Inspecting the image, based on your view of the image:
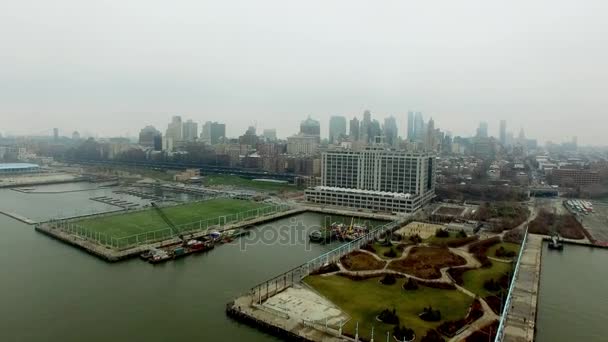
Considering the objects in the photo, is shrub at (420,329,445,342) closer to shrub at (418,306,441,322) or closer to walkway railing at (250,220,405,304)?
shrub at (418,306,441,322)

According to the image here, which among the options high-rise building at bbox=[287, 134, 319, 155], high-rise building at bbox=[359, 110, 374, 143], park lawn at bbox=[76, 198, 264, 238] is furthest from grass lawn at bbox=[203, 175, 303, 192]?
high-rise building at bbox=[359, 110, 374, 143]

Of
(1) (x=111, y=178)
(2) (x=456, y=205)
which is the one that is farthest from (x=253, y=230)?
(1) (x=111, y=178)

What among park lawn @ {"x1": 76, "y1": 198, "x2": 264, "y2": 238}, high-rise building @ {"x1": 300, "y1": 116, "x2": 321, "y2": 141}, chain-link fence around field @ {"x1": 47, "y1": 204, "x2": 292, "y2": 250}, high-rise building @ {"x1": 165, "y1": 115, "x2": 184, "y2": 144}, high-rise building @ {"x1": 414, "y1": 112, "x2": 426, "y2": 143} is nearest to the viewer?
chain-link fence around field @ {"x1": 47, "y1": 204, "x2": 292, "y2": 250}

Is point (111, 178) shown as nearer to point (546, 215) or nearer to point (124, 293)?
point (124, 293)

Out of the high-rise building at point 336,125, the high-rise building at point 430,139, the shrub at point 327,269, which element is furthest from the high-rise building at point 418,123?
the shrub at point 327,269

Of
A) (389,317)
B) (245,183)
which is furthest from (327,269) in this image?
(245,183)

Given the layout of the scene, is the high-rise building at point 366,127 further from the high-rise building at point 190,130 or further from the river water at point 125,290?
the river water at point 125,290

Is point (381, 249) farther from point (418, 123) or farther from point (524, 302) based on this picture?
point (418, 123)
